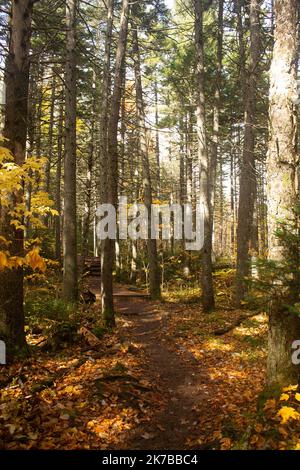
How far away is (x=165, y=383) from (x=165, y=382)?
51 millimetres

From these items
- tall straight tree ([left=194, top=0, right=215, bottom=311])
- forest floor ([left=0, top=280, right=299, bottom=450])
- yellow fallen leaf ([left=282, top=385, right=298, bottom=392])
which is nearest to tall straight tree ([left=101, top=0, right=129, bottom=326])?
forest floor ([left=0, top=280, right=299, bottom=450])

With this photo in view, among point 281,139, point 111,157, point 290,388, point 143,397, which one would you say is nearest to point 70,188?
point 111,157

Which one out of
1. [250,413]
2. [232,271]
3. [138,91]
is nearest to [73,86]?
[138,91]

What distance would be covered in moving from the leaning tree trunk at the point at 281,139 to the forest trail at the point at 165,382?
1598mm

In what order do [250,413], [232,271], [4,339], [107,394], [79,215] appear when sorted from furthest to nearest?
[79,215] → [232,271] → [4,339] → [107,394] → [250,413]

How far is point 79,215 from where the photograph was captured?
42.8 m

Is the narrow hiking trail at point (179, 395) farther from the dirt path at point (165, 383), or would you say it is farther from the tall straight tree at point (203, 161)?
the tall straight tree at point (203, 161)

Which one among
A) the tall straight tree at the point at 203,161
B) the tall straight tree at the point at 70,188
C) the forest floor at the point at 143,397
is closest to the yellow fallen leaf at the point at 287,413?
the forest floor at the point at 143,397

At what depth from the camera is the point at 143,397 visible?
19.9ft

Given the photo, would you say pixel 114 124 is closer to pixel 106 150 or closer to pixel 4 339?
pixel 106 150

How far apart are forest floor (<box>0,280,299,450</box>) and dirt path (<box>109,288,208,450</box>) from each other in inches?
0.7

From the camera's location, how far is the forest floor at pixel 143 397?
4.55 meters

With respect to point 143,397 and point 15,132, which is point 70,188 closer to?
point 15,132

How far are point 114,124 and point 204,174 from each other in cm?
404
